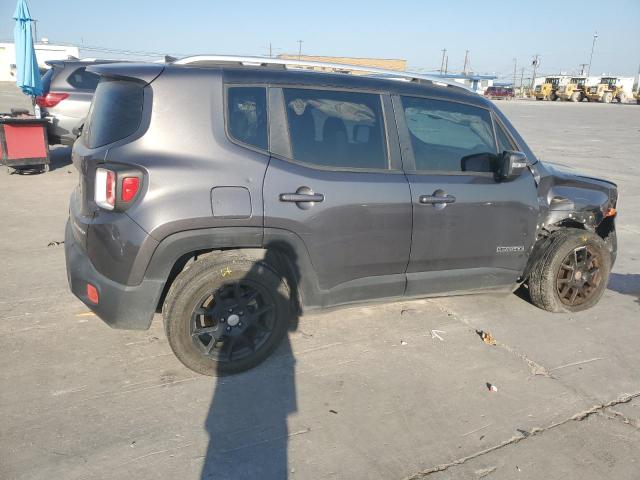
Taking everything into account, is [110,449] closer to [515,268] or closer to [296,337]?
[296,337]

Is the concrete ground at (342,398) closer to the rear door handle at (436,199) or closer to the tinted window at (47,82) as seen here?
the rear door handle at (436,199)

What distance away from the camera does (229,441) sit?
265 centimetres

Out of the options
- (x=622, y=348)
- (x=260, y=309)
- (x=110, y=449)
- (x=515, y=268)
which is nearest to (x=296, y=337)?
(x=260, y=309)

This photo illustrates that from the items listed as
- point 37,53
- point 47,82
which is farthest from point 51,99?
point 37,53

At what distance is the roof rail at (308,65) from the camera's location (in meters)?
3.14

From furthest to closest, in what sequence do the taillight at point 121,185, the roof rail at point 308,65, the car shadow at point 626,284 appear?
1. the car shadow at point 626,284
2. the roof rail at point 308,65
3. the taillight at point 121,185

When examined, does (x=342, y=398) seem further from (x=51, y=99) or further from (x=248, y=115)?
(x=51, y=99)

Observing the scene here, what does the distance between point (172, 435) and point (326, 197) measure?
5.17 ft

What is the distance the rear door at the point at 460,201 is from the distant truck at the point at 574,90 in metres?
60.8

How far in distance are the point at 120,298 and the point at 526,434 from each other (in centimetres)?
236

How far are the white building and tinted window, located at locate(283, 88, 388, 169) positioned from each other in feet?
192

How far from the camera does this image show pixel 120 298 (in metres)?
2.91

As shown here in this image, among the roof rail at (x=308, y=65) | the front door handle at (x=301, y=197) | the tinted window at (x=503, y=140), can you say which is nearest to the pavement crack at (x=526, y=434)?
the front door handle at (x=301, y=197)

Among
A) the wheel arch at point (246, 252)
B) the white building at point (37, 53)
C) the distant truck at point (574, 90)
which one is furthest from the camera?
the distant truck at point (574, 90)
